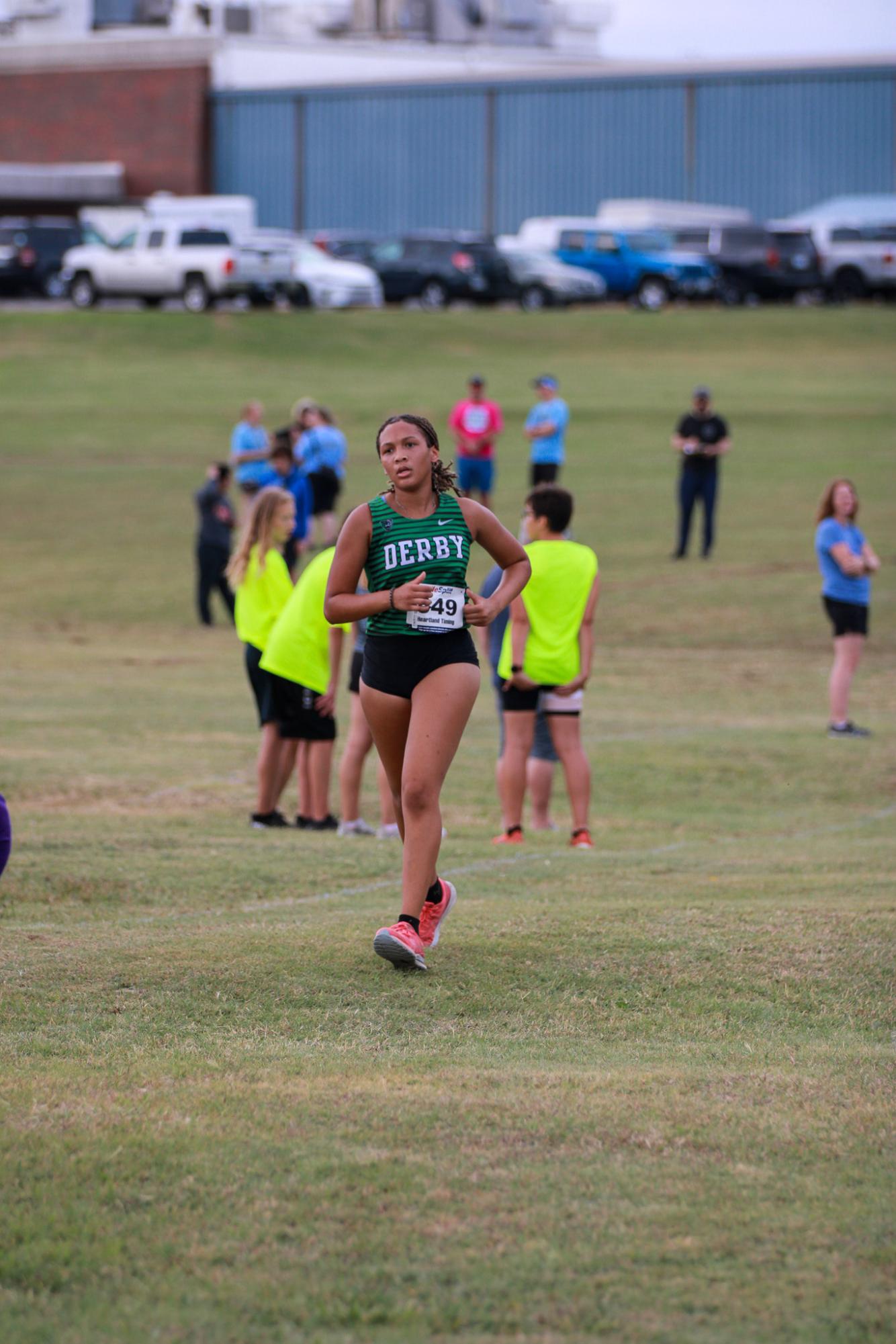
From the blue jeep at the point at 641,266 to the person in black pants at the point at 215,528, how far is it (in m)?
29.0

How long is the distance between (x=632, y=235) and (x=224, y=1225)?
4598 centimetres

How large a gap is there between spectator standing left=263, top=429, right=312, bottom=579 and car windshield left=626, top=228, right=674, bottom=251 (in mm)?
28987

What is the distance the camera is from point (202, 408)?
3369 centimetres

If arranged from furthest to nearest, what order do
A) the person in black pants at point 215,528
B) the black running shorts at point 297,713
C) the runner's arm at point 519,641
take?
the person in black pants at point 215,528
the black running shorts at point 297,713
the runner's arm at point 519,641

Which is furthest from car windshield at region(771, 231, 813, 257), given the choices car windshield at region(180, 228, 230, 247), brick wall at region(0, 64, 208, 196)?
brick wall at region(0, 64, 208, 196)

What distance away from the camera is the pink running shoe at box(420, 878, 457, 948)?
6.11 m

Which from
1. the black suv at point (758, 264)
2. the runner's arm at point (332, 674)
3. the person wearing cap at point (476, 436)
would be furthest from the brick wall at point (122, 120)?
the runner's arm at point (332, 674)

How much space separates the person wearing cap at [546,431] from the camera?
2212 cm

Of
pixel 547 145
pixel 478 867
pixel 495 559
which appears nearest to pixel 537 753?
pixel 478 867

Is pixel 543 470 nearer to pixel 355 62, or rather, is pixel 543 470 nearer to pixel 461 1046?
pixel 461 1046

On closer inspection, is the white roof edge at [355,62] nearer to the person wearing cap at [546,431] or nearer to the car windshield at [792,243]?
the car windshield at [792,243]

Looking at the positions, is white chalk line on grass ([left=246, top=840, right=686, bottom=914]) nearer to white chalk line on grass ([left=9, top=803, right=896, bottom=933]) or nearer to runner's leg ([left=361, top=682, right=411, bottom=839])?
white chalk line on grass ([left=9, top=803, right=896, bottom=933])

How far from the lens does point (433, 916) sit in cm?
615

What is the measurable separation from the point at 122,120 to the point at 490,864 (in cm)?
6274
